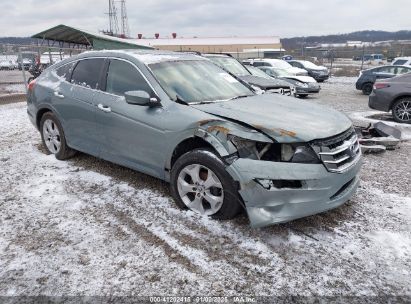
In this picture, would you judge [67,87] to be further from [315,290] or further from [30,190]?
[315,290]

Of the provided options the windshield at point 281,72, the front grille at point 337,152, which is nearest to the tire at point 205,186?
the front grille at point 337,152

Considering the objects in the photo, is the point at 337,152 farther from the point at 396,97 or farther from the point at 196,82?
the point at 396,97

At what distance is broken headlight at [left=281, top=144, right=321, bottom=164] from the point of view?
3238 mm

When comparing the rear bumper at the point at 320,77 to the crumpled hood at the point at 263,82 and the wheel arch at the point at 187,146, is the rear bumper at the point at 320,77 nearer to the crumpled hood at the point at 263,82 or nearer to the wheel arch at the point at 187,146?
the crumpled hood at the point at 263,82

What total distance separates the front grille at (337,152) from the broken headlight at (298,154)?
5 centimetres

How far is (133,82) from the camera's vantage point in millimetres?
4277

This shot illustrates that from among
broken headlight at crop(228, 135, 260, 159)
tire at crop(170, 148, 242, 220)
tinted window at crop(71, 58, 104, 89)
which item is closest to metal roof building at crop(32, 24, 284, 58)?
tinted window at crop(71, 58, 104, 89)

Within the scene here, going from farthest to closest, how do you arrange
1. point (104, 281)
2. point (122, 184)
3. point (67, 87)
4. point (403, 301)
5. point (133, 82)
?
1. point (67, 87)
2. point (122, 184)
3. point (133, 82)
4. point (104, 281)
5. point (403, 301)

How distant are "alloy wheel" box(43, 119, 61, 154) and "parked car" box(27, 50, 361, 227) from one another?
18cm

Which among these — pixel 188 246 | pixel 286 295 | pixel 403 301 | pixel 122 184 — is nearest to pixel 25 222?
pixel 122 184

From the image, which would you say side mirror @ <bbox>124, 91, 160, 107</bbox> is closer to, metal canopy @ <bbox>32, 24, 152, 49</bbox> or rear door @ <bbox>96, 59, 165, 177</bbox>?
rear door @ <bbox>96, 59, 165, 177</bbox>

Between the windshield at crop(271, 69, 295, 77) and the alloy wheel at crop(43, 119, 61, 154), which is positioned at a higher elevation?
the windshield at crop(271, 69, 295, 77)

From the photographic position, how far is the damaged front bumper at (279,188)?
3158 mm

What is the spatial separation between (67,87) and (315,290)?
4184mm
